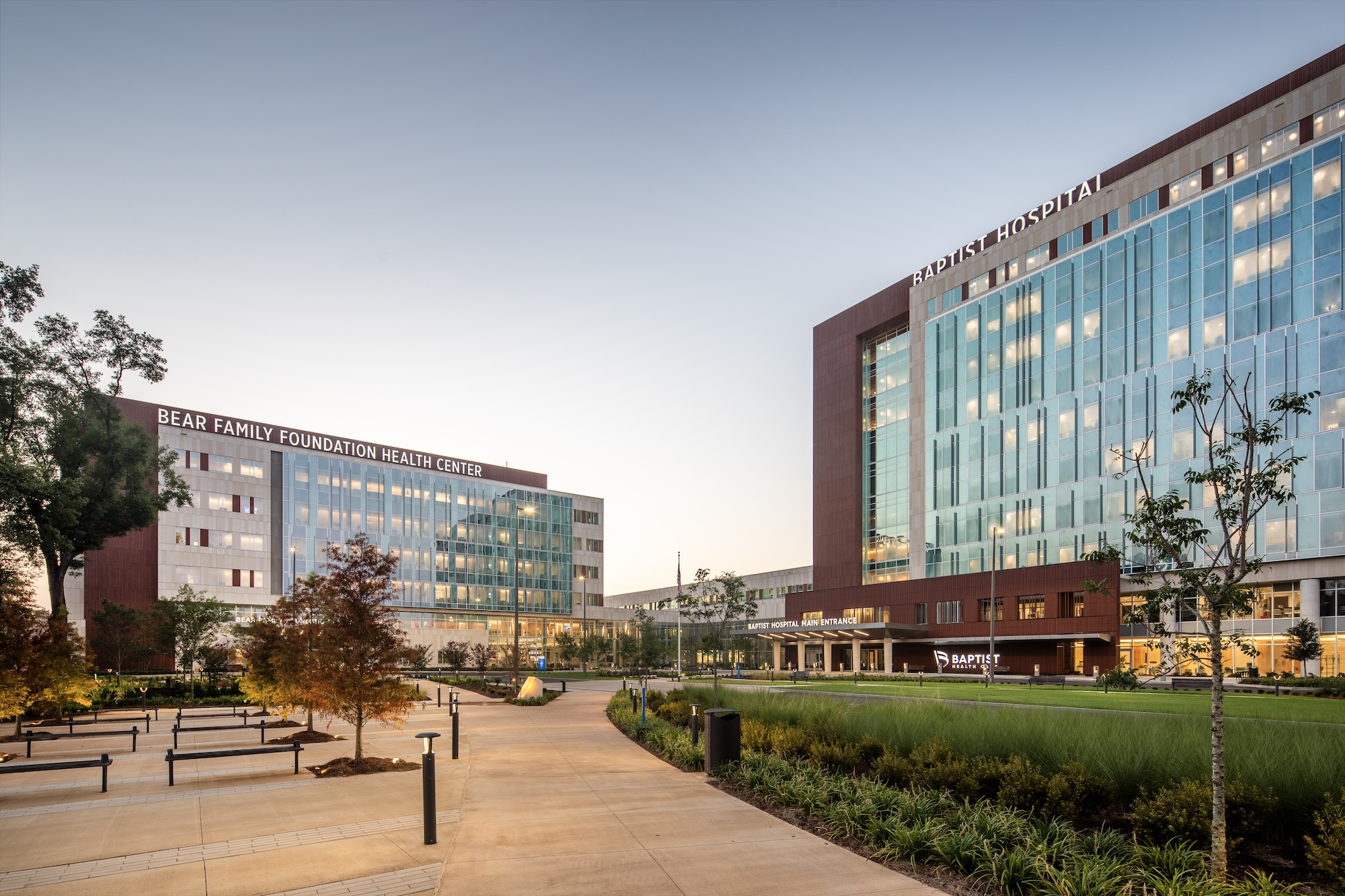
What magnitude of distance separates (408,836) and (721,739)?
5.97 meters

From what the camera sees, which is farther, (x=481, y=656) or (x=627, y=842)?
(x=481, y=656)

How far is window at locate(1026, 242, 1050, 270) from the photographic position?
246 ft

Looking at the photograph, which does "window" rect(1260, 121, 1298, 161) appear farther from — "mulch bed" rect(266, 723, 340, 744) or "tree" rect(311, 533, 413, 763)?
"mulch bed" rect(266, 723, 340, 744)

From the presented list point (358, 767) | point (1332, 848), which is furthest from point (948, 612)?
point (1332, 848)

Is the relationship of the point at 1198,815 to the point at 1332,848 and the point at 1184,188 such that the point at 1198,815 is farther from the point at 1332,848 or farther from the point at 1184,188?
the point at 1184,188

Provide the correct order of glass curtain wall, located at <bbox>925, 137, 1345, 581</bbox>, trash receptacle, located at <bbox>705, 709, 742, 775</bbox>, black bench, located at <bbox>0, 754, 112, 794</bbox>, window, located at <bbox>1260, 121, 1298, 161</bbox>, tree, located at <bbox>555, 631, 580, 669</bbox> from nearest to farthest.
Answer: black bench, located at <bbox>0, 754, 112, 794</bbox> < trash receptacle, located at <bbox>705, 709, 742, 775</bbox> < glass curtain wall, located at <bbox>925, 137, 1345, 581</bbox> < window, located at <bbox>1260, 121, 1298, 161</bbox> < tree, located at <bbox>555, 631, 580, 669</bbox>

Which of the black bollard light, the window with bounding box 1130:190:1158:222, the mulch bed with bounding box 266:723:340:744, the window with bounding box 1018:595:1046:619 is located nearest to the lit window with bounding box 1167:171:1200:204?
the window with bounding box 1130:190:1158:222

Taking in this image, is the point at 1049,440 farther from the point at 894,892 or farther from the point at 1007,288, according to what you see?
the point at 894,892

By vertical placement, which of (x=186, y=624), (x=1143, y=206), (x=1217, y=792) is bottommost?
(x=186, y=624)

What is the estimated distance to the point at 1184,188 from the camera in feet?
208

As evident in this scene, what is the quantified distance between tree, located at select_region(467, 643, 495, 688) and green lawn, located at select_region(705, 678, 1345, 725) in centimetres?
4585

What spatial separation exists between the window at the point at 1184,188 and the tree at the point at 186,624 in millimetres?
73470

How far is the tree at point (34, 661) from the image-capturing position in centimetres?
2170

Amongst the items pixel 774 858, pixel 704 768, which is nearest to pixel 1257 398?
pixel 704 768
